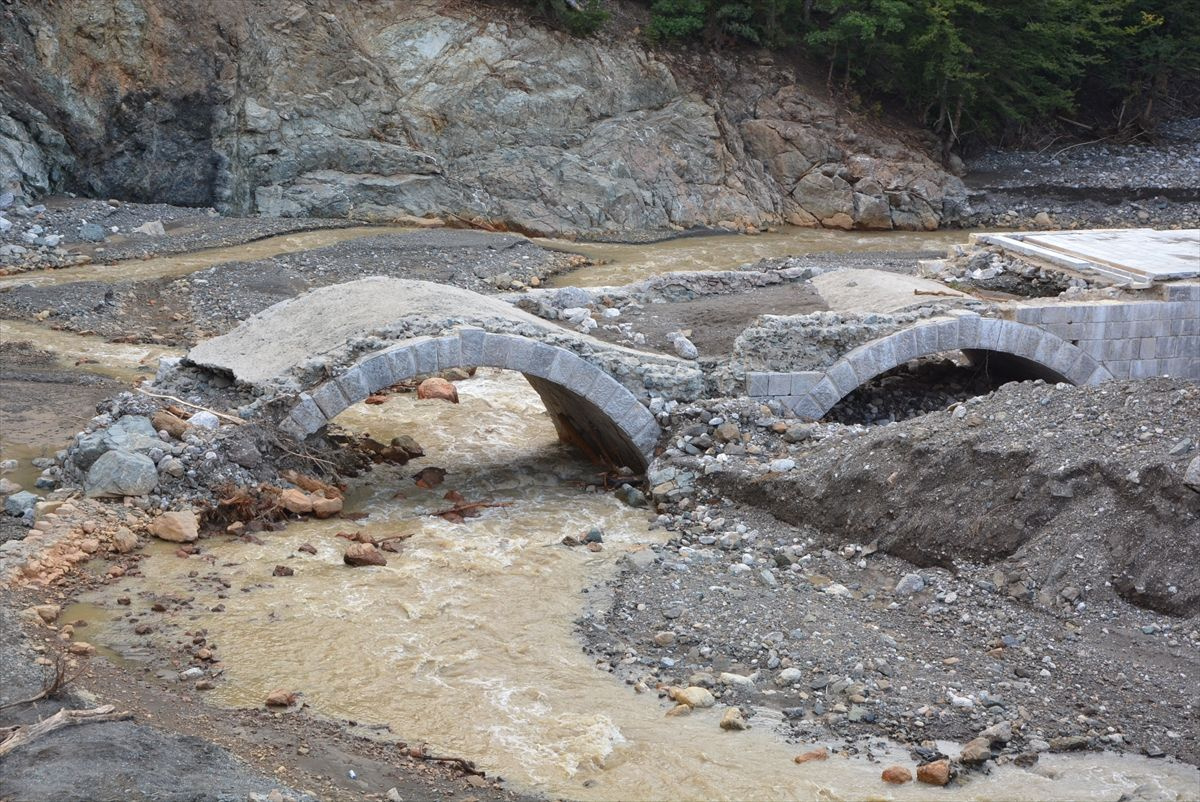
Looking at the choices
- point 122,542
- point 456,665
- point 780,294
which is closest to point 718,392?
point 780,294

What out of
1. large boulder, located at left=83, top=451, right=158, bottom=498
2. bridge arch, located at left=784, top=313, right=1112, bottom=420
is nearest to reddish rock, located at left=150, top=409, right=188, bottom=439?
large boulder, located at left=83, top=451, right=158, bottom=498

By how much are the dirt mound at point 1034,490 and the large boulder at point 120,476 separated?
5.00 metres

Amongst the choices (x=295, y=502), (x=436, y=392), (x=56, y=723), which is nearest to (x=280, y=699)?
(x=56, y=723)

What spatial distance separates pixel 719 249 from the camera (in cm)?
2553

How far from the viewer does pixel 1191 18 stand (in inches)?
1256

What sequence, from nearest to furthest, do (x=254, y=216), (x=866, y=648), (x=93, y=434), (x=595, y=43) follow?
(x=866, y=648) < (x=93, y=434) < (x=254, y=216) < (x=595, y=43)

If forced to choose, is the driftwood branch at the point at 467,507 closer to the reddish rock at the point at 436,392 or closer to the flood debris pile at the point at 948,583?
the flood debris pile at the point at 948,583

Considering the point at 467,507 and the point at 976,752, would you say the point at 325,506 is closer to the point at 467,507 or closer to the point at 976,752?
the point at 467,507

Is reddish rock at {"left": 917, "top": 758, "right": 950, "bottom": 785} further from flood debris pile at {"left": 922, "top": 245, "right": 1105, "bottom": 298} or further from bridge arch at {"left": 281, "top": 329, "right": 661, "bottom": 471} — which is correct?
flood debris pile at {"left": 922, "top": 245, "right": 1105, "bottom": 298}

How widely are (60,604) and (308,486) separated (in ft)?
8.75

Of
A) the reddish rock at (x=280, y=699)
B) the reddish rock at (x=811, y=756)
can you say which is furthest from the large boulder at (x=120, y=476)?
the reddish rock at (x=811, y=756)

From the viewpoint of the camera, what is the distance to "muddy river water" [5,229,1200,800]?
717 centimetres

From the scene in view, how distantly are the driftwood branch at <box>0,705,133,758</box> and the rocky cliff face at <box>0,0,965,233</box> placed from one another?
62.7 ft

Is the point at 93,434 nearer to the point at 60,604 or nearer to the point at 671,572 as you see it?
the point at 60,604
